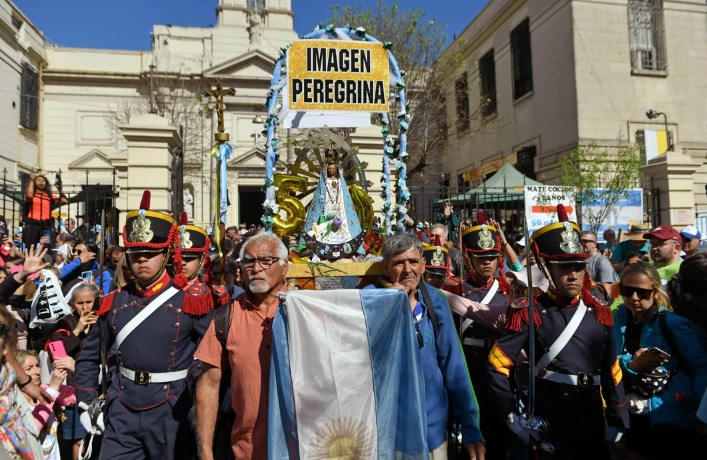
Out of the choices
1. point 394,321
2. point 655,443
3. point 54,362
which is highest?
point 394,321

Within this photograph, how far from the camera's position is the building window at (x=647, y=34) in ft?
61.7

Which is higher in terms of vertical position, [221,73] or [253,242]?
[221,73]

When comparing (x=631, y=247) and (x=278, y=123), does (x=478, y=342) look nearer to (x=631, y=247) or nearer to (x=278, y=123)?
(x=278, y=123)

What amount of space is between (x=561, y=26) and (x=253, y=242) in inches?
752

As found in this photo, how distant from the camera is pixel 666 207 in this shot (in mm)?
13406

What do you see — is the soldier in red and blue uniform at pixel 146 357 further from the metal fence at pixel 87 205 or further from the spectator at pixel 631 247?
the spectator at pixel 631 247

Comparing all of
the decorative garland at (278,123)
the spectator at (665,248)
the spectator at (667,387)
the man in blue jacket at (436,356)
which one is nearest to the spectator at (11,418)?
the man in blue jacket at (436,356)

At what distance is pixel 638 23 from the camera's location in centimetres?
1888

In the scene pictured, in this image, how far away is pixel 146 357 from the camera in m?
3.43

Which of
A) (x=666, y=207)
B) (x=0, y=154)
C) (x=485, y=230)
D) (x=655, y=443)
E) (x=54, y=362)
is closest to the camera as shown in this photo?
(x=655, y=443)

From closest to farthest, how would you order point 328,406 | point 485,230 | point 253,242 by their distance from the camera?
point 328,406 < point 253,242 < point 485,230

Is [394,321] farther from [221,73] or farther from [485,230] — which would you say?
[221,73]

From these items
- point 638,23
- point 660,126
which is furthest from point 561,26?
point 660,126

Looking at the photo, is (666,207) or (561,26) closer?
(666,207)
